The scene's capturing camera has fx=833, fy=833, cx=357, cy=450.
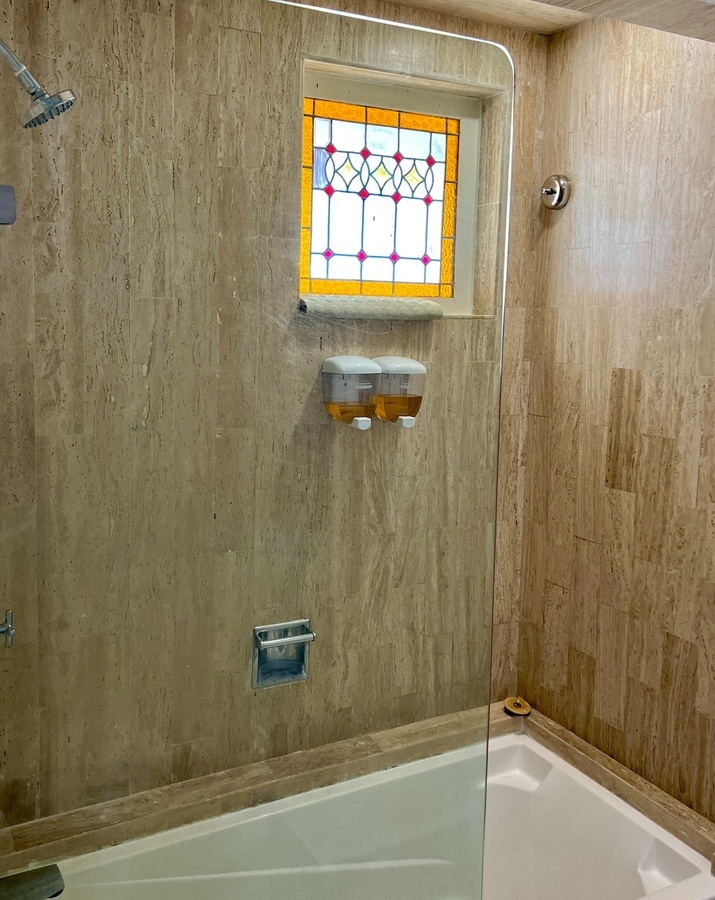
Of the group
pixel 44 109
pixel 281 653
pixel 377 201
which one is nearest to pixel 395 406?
pixel 377 201

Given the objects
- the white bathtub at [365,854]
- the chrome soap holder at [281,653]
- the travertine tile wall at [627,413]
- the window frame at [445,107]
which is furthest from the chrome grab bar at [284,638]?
the travertine tile wall at [627,413]

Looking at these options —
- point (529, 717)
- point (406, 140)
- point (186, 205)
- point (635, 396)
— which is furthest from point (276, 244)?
point (529, 717)

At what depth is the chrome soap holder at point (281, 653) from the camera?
4.44ft

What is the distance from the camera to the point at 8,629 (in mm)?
1176

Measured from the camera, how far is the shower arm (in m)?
1.08

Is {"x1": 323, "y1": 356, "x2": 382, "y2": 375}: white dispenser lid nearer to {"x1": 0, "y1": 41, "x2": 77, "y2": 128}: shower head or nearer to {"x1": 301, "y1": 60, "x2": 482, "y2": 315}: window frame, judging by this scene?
{"x1": 301, "y1": 60, "x2": 482, "y2": 315}: window frame

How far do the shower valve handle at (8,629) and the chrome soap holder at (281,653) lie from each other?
37 cm

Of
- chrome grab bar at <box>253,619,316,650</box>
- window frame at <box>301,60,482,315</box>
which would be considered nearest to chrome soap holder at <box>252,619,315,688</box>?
chrome grab bar at <box>253,619,316,650</box>

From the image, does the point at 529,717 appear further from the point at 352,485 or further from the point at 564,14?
the point at 564,14

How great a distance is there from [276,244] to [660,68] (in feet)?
4.55

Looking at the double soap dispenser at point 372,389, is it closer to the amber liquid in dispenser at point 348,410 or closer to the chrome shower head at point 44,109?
the amber liquid in dispenser at point 348,410

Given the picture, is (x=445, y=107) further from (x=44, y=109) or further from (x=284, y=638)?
(x=284, y=638)

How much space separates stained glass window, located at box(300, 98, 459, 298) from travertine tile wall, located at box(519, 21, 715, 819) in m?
0.92

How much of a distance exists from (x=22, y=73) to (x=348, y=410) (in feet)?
2.15
